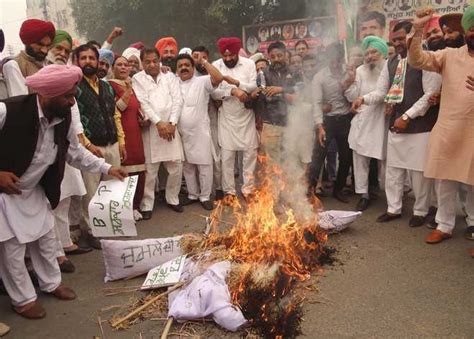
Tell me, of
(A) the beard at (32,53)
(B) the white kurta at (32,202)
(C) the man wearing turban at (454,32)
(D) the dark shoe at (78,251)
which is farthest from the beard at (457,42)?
(D) the dark shoe at (78,251)

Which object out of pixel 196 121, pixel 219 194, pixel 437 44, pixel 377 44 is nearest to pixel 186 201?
pixel 219 194

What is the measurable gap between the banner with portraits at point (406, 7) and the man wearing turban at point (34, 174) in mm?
9944

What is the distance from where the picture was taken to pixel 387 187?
6.12 meters

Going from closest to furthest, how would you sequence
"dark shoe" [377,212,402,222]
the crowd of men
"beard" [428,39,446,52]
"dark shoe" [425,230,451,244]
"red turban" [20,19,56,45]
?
1. the crowd of men
2. "red turban" [20,19,56,45]
3. "dark shoe" [425,230,451,244]
4. "beard" [428,39,446,52]
5. "dark shoe" [377,212,402,222]

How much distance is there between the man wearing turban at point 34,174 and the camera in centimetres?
363

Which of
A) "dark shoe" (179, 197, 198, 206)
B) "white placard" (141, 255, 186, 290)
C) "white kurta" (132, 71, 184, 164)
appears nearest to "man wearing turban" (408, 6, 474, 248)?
"white placard" (141, 255, 186, 290)

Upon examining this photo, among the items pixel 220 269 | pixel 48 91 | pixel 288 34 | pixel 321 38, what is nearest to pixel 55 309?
pixel 220 269

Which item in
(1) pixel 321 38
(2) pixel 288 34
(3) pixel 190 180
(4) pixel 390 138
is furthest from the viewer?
(2) pixel 288 34

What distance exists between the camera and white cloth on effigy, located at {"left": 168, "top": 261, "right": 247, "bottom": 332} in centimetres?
349

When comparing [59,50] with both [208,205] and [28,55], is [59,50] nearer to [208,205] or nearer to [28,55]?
[28,55]

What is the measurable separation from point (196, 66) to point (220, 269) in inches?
178

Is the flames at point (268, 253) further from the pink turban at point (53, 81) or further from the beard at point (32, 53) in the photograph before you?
the beard at point (32, 53)

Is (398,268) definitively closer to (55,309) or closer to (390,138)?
(390,138)

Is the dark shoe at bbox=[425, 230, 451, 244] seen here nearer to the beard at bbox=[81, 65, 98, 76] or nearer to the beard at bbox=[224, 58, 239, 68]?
the beard at bbox=[224, 58, 239, 68]
